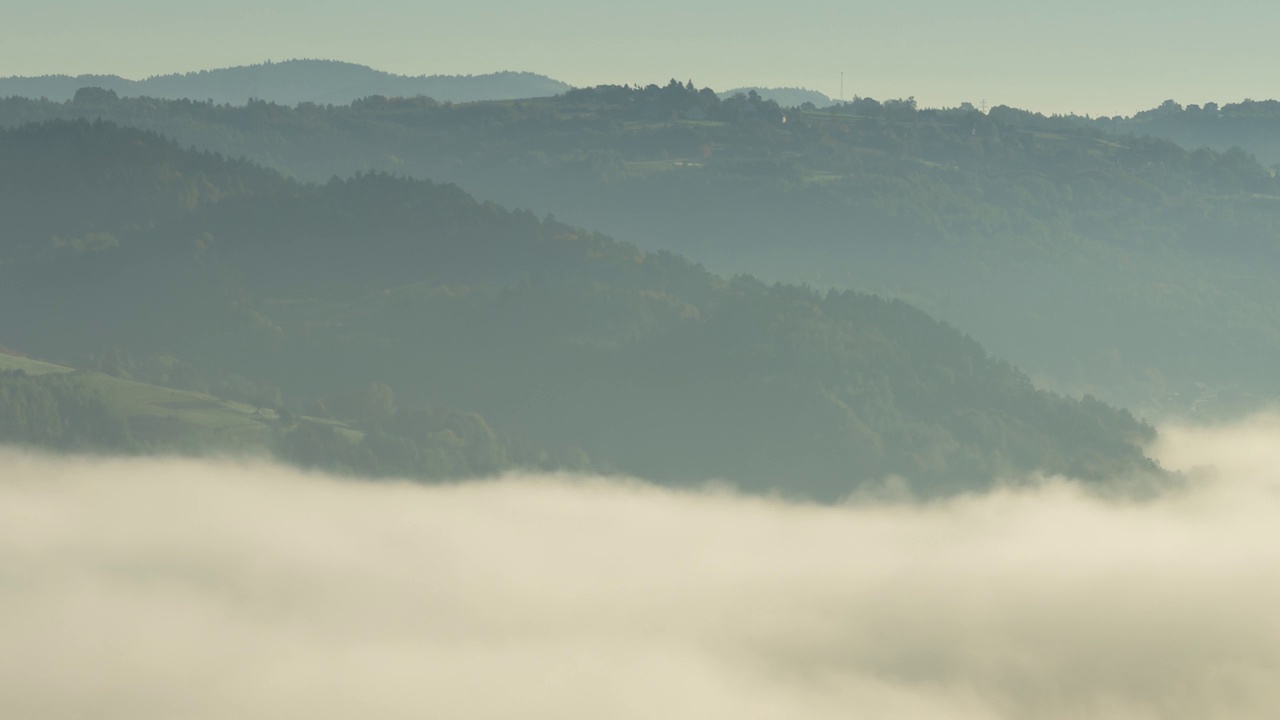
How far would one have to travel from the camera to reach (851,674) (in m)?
196

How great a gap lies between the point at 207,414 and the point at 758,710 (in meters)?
60.0

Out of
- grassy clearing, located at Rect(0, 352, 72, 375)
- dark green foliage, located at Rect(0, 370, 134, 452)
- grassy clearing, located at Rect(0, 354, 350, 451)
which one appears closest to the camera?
dark green foliage, located at Rect(0, 370, 134, 452)

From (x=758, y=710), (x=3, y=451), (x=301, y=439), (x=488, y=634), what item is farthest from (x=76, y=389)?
(x=758, y=710)

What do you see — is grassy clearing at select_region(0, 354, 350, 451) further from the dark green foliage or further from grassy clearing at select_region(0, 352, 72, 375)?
the dark green foliage

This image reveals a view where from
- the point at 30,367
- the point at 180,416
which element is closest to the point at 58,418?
the point at 180,416

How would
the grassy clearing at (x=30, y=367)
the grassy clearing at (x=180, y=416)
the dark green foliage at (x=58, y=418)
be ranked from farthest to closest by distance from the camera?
1. the grassy clearing at (x=30, y=367)
2. the grassy clearing at (x=180, y=416)
3. the dark green foliage at (x=58, y=418)

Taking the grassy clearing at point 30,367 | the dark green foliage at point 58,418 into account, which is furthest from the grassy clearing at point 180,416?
the dark green foliage at point 58,418

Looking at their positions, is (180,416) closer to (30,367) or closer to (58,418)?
(58,418)

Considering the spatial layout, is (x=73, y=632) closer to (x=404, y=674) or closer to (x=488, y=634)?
(x=404, y=674)

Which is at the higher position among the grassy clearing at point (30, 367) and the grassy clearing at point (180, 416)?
the grassy clearing at point (30, 367)

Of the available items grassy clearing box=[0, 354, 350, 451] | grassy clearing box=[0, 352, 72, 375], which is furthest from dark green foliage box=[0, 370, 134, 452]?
grassy clearing box=[0, 352, 72, 375]

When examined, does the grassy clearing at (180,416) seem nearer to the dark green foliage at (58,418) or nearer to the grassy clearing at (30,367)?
the grassy clearing at (30,367)

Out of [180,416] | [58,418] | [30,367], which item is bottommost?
[58,418]

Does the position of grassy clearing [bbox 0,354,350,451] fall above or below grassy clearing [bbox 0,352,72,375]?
below
